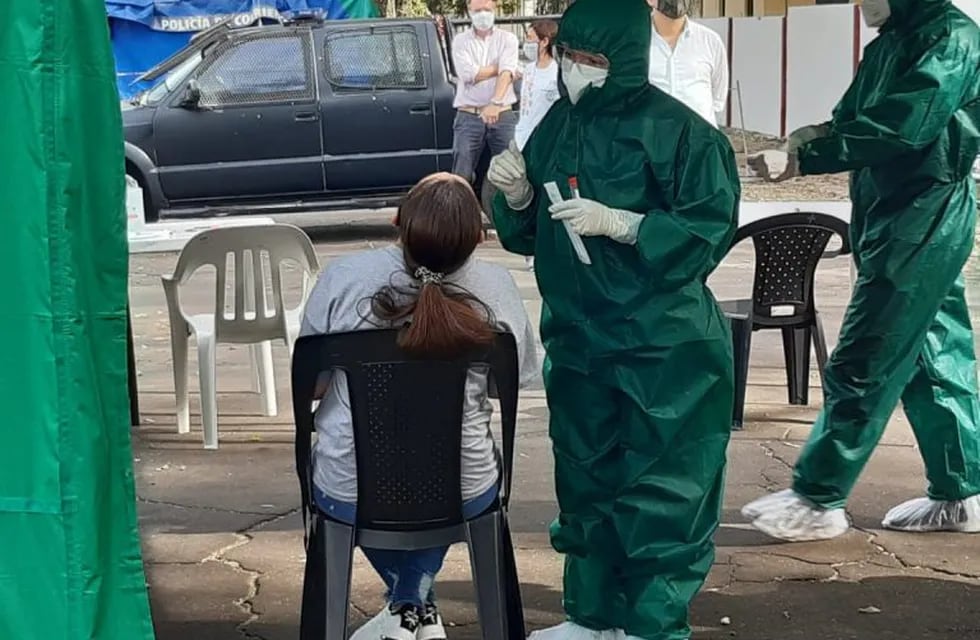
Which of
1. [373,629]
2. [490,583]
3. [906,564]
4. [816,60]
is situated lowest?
[906,564]

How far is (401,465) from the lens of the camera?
3.55m

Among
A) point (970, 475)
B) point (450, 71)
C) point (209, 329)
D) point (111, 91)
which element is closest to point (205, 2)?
point (450, 71)

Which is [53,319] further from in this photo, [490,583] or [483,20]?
[483,20]

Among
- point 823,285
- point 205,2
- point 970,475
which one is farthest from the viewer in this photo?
point 205,2

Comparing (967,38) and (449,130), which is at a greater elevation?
(967,38)

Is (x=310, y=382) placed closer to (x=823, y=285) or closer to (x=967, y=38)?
(x=967, y=38)

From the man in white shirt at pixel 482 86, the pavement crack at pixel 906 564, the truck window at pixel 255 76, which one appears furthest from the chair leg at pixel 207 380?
the truck window at pixel 255 76

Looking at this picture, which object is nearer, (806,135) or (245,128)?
(806,135)

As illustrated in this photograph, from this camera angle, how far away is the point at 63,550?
2744 mm

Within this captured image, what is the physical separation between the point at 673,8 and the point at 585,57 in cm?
410

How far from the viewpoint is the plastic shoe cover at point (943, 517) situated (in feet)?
17.1

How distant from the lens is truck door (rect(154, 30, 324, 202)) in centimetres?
1244

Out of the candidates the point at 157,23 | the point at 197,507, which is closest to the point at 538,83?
the point at 197,507

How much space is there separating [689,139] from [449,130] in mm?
8934
